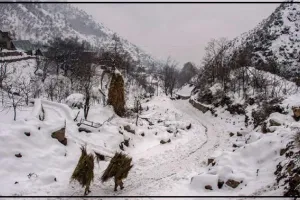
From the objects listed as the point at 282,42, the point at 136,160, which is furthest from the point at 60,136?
the point at 282,42

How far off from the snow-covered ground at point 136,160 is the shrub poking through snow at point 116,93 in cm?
381

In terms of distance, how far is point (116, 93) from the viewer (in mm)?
26797

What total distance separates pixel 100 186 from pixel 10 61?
44624mm

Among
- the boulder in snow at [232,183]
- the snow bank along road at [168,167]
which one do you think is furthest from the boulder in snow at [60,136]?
the boulder in snow at [232,183]

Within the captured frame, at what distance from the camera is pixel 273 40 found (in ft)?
189

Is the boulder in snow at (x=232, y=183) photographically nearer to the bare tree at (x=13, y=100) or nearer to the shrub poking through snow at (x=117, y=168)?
the shrub poking through snow at (x=117, y=168)

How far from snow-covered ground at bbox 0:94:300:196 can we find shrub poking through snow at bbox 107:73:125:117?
150 inches

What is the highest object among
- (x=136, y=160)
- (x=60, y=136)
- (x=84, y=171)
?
(x=60, y=136)

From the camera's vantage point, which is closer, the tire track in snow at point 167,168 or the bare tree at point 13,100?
the tire track in snow at point 167,168

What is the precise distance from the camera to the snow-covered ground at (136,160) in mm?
12508

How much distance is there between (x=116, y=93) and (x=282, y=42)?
137ft

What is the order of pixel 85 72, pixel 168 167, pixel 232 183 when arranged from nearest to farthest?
pixel 232 183, pixel 168 167, pixel 85 72

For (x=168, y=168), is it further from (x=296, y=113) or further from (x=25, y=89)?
(x=25, y=89)

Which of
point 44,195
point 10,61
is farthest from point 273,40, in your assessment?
point 44,195
